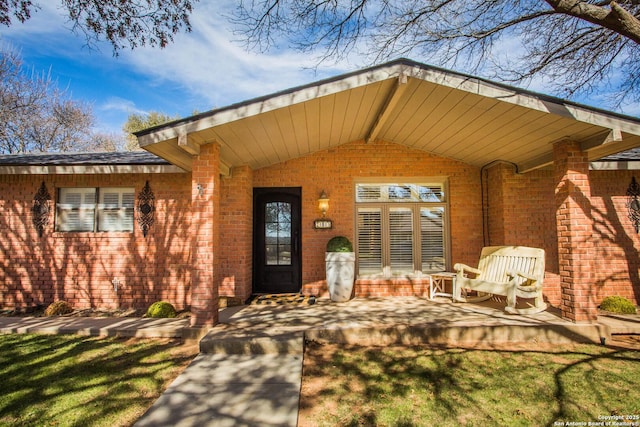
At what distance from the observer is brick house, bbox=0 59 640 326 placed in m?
4.51

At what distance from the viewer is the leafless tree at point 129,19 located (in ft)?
14.6

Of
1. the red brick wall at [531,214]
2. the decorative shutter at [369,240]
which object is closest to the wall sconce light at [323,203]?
the decorative shutter at [369,240]

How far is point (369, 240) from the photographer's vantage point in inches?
278

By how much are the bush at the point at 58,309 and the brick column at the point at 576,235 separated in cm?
786

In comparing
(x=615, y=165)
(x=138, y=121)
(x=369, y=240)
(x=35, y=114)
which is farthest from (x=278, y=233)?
(x=138, y=121)

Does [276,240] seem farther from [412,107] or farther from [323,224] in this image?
[412,107]

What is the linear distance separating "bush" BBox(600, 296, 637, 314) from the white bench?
4.38 feet

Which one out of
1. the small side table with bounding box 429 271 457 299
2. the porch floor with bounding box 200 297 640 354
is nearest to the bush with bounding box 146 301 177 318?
the porch floor with bounding box 200 297 640 354

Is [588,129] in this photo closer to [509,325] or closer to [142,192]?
[509,325]

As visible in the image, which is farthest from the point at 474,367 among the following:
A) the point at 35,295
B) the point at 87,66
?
the point at 87,66

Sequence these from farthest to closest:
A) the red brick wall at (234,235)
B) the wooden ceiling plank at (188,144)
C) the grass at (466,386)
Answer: the red brick wall at (234,235)
the wooden ceiling plank at (188,144)
the grass at (466,386)

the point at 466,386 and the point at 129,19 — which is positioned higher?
the point at 129,19

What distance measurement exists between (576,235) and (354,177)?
3.78 m

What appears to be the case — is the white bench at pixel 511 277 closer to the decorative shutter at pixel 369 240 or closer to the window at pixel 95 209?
the decorative shutter at pixel 369 240
